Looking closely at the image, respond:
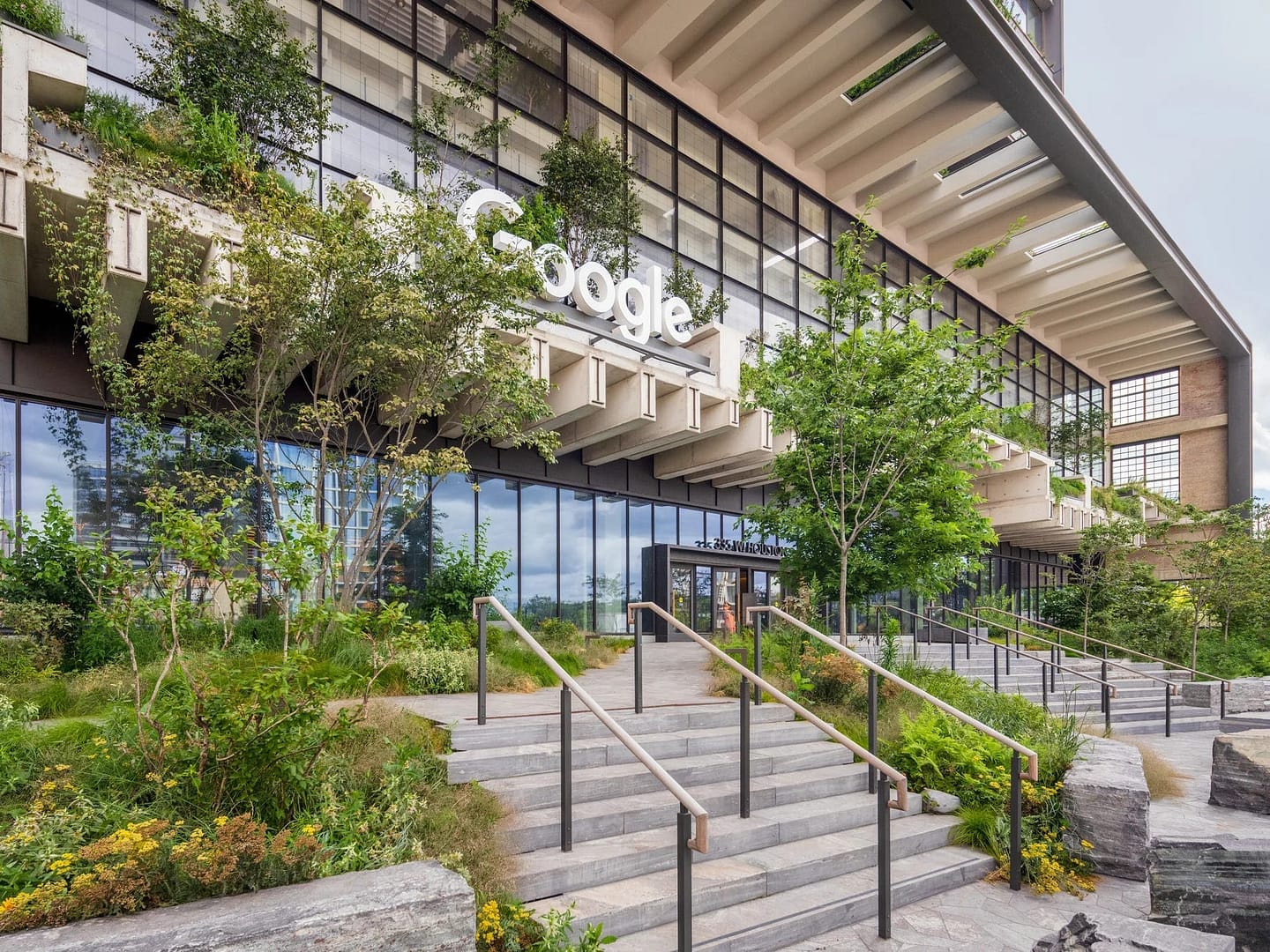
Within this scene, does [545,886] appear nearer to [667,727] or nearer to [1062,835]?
[667,727]

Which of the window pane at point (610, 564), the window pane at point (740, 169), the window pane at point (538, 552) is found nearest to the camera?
the window pane at point (538, 552)

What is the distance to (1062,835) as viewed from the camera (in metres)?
6.23

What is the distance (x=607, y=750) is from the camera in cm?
624

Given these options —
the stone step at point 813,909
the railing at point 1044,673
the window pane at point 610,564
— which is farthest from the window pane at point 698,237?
the stone step at point 813,909

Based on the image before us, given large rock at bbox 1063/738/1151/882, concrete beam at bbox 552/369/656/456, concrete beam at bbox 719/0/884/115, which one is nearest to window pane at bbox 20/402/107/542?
concrete beam at bbox 552/369/656/456

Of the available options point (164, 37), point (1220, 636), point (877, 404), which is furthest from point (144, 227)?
point (1220, 636)

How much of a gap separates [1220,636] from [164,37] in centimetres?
2951

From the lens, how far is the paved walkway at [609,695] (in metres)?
6.90

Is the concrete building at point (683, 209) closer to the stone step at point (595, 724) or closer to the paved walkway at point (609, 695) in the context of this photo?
the paved walkway at point (609, 695)

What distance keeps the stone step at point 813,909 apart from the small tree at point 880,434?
14.7 ft

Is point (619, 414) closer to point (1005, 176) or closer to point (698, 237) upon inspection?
point (698, 237)

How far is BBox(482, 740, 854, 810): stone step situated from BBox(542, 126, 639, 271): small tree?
11.4 meters

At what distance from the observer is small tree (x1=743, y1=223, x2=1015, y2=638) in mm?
10125

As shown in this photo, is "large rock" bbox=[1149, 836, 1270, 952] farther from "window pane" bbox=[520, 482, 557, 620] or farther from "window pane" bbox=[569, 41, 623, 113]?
"window pane" bbox=[569, 41, 623, 113]
